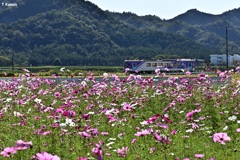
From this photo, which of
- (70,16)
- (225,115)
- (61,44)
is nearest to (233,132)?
(225,115)

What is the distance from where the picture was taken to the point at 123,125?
5.70 meters

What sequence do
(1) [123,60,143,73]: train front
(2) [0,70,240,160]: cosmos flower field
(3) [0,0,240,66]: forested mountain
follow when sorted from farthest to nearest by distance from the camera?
(3) [0,0,240,66]: forested mountain
(1) [123,60,143,73]: train front
(2) [0,70,240,160]: cosmos flower field

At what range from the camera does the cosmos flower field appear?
4.09 metres

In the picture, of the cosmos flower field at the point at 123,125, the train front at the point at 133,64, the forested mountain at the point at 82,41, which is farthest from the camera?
the forested mountain at the point at 82,41

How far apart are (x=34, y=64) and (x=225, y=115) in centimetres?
11533

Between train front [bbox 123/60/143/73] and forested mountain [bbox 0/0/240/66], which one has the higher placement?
forested mountain [bbox 0/0/240/66]

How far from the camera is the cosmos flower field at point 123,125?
4.09 m

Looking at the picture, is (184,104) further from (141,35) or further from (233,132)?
(141,35)

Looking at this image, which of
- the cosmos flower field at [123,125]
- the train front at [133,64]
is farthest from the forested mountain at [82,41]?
the cosmos flower field at [123,125]

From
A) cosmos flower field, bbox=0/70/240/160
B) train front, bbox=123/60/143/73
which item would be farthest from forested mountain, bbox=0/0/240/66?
cosmos flower field, bbox=0/70/240/160

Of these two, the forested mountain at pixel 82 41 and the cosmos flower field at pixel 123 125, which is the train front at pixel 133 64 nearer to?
the cosmos flower field at pixel 123 125

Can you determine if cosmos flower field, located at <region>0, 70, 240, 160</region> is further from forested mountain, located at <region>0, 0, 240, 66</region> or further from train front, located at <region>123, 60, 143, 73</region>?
forested mountain, located at <region>0, 0, 240, 66</region>

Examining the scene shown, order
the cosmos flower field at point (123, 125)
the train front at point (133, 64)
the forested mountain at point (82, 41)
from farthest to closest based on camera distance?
the forested mountain at point (82, 41)
the train front at point (133, 64)
the cosmos flower field at point (123, 125)

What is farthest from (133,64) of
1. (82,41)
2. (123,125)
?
(82,41)
